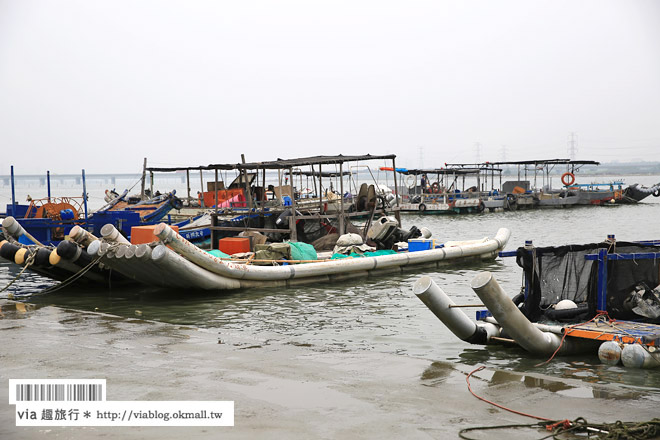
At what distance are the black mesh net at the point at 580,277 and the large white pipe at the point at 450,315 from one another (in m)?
0.73

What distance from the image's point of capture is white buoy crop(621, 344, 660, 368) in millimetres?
8109

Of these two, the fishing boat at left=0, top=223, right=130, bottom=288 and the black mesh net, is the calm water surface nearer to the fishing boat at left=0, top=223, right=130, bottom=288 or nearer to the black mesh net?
the fishing boat at left=0, top=223, right=130, bottom=288

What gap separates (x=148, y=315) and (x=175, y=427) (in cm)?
770

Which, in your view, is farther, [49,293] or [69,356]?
[49,293]

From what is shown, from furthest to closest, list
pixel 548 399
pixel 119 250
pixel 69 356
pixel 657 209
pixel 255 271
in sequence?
pixel 657 209 < pixel 255 271 < pixel 119 250 < pixel 69 356 < pixel 548 399

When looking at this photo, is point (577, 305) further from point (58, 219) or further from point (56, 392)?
point (58, 219)

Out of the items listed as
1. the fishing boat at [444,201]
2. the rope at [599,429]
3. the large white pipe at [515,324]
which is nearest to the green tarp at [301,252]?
the large white pipe at [515,324]

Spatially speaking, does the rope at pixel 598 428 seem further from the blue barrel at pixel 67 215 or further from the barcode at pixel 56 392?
the blue barrel at pixel 67 215

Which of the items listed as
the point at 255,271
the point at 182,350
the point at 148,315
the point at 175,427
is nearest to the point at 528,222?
the point at 255,271

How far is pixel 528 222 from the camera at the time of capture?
41.2 m

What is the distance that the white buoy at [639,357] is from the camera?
26.6ft

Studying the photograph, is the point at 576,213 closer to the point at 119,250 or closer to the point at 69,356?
the point at 119,250

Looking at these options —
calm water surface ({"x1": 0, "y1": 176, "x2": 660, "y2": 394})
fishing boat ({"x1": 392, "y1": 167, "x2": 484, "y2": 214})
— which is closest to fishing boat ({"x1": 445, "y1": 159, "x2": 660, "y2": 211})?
fishing boat ({"x1": 392, "y1": 167, "x2": 484, "y2": 214})

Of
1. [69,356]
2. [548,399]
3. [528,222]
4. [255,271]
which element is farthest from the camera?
[528,222]
